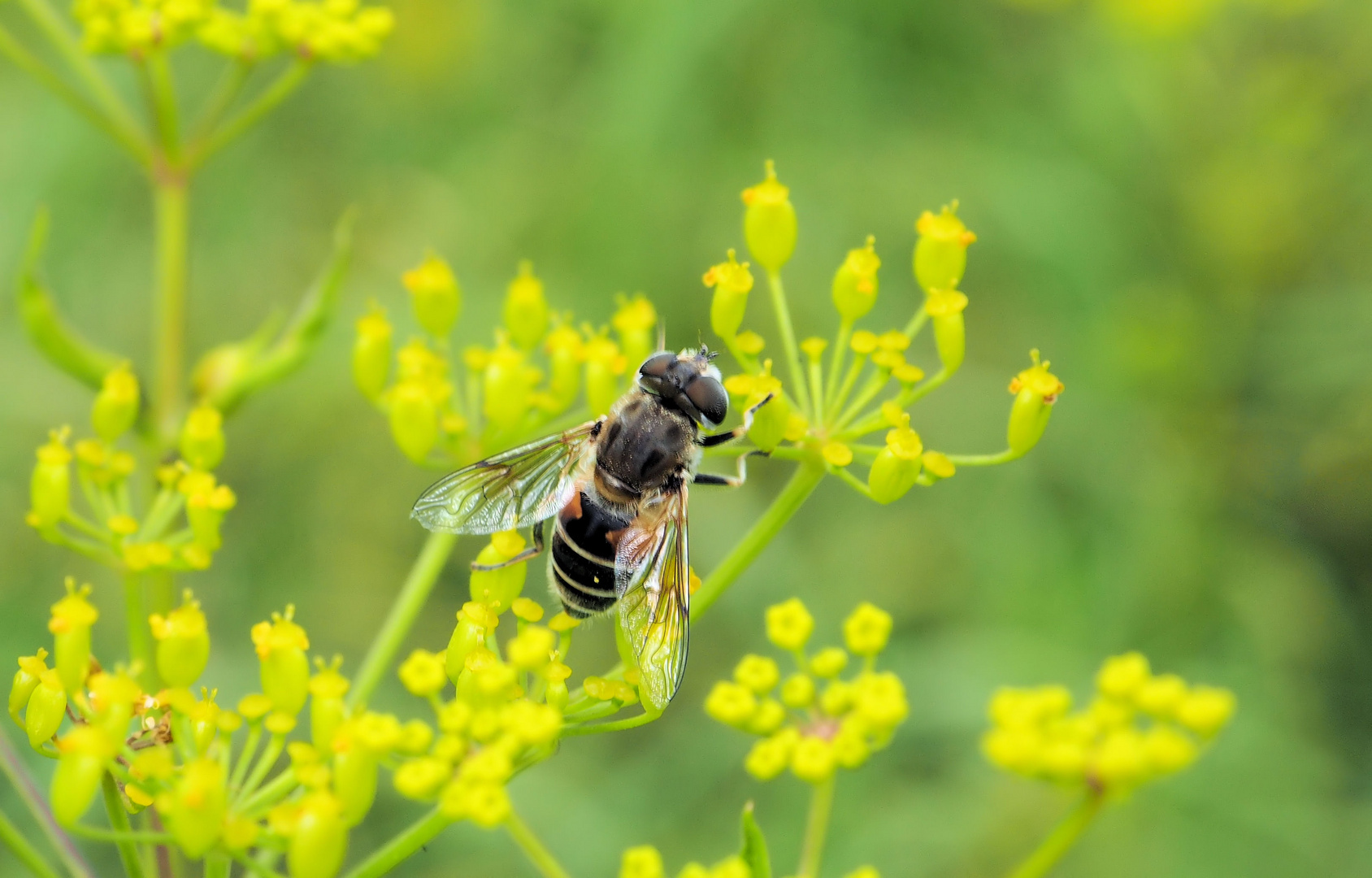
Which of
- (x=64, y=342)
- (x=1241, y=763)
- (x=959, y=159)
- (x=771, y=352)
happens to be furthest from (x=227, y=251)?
(x=1241, y=763)

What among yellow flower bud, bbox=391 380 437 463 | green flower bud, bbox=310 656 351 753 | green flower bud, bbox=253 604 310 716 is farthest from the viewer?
yellow flower bud, bbox=391 380 437 463

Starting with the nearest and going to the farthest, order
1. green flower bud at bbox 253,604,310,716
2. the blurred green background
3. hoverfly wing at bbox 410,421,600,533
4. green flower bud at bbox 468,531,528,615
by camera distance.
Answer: green flower bud at bbox 253,604,310,716, green flower bud at bbox 468,531,528,615, hoverfly wing at bbox 410,421,600,533, the blurred green background

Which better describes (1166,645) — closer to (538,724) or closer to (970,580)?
(970,580)

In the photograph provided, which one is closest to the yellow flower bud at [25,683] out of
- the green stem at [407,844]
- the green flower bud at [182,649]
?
the green flower bud at [182,649]

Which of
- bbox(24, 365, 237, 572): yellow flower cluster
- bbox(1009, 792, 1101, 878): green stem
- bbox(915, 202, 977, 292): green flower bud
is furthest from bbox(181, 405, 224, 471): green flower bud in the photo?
bbox(1009, 792, 1101, 878): green stem

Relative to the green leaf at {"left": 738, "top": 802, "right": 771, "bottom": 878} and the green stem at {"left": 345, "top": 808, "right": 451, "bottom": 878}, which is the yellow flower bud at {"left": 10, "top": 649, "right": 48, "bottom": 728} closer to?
the green stem at {"left": 345, "top": 808, "right": 451, "bottom": 878}

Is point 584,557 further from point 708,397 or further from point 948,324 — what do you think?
point 948,324

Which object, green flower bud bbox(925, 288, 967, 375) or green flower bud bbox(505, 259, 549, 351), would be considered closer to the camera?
green flower bud bbox(925, 288, 967, 375)

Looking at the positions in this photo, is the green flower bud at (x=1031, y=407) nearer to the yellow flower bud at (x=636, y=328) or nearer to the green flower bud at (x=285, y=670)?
the yellow flower bud at (x=636, y=328)
